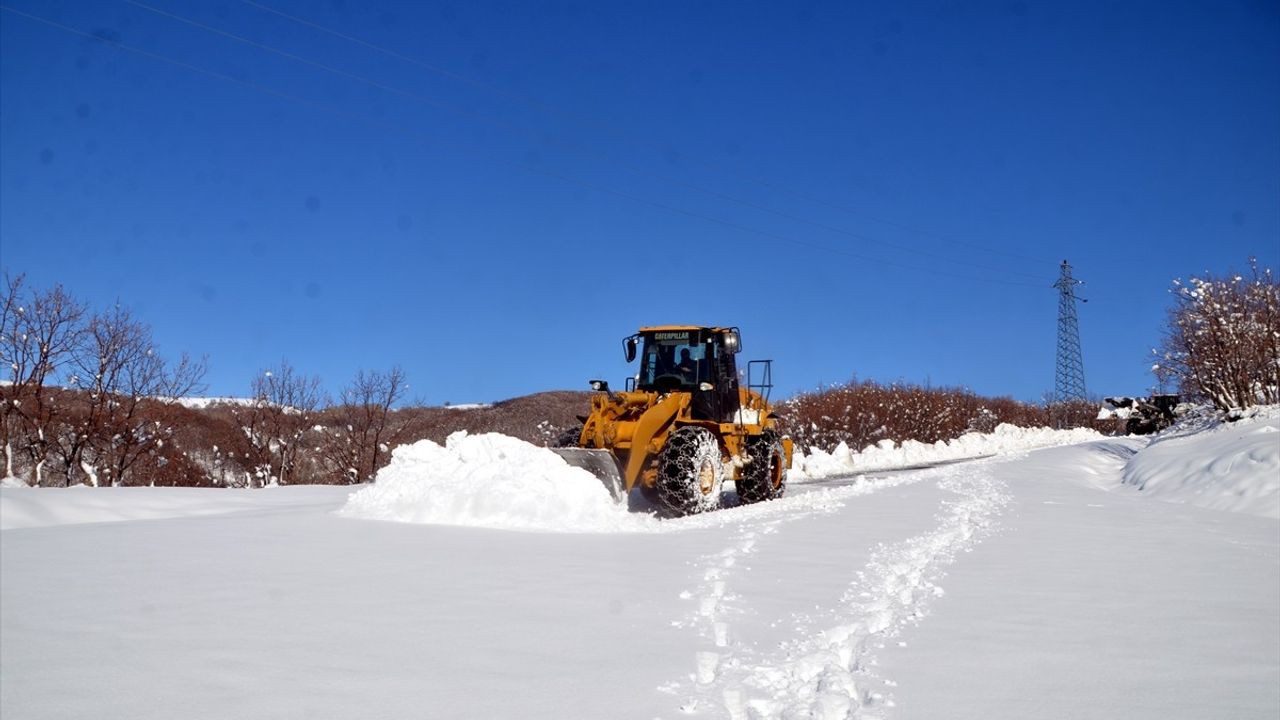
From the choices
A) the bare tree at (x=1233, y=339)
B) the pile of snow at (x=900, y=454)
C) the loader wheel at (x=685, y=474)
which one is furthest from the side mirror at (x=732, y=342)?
the bare tree at (x=1233, y=339)

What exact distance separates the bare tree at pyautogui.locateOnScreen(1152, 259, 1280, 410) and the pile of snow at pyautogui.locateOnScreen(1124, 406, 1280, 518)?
5.21 m

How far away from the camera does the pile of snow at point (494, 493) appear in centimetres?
951

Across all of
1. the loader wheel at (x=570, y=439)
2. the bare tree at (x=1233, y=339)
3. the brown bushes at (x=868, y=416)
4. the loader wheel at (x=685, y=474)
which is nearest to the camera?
the loader wheel at (x=685, y=474)

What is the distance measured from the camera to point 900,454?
24.5 meters

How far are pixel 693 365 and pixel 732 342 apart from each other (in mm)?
850

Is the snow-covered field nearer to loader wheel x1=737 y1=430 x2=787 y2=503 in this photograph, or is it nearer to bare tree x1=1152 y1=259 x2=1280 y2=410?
loader wheel x1=737 y1=430 x2=787 y2=503

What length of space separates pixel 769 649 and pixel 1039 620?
1.79m

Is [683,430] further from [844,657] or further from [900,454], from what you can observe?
[900,454]

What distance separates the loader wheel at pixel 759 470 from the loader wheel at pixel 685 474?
7.57 feet

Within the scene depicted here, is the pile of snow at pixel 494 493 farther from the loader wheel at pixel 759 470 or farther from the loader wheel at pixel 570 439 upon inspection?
the loader wheel at pixel 759 470

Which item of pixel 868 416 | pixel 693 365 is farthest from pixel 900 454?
pixel 693 365

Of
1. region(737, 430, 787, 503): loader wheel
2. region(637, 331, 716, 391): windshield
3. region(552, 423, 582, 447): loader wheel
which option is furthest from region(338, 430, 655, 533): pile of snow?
region(737, 430, 787, 503): loader wheel

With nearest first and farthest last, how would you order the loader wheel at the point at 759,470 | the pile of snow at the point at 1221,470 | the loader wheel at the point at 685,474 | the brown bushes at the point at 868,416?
the loader wheel at the point at 685,474 → the pile of snow at the point at 1221,470 → the loader wheel at the point at 759,470 → the brown bushes at the point at 868,416

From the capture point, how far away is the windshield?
42.2ft
